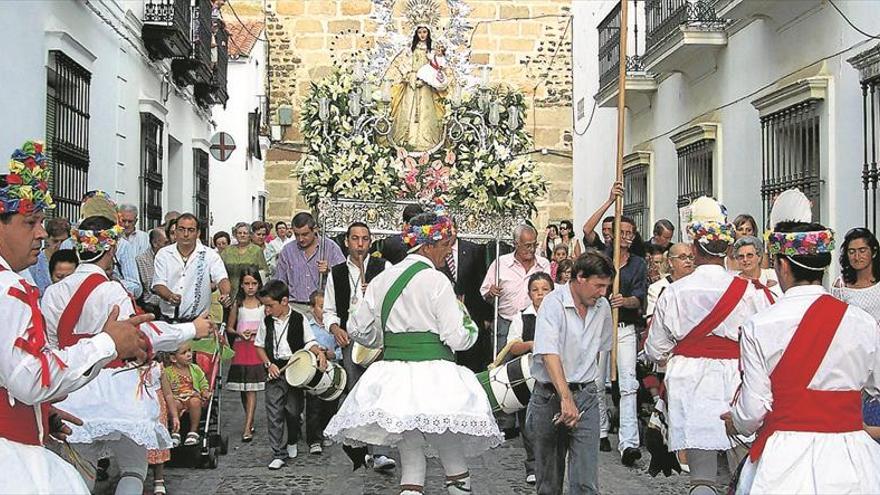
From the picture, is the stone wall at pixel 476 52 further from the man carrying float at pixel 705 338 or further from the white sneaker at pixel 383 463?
the man carrying float at pixel 705 338

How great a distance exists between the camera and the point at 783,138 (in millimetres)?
12070

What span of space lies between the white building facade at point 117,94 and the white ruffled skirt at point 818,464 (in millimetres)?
7684

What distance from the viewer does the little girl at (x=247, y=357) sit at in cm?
1020

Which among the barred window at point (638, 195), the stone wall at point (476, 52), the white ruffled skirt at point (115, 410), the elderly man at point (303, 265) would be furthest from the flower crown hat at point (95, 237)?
the stone wall at point (476, 52)

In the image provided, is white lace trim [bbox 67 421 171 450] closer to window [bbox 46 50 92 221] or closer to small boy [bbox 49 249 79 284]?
small boy [bbox 49 249 79 284]

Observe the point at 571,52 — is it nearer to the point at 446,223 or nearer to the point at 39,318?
the point at 446,223

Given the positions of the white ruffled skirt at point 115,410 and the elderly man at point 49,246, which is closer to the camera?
the white ruffled skirt at point 115,410

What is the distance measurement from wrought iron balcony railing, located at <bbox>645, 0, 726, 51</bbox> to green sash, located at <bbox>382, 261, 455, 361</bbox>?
Result: 8.64m

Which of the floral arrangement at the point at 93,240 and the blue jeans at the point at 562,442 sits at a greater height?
the floral arrangement at the point at 93,240

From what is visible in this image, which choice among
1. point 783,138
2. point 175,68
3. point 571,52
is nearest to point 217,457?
point 783,138

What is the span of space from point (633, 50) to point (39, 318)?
15.4 metres

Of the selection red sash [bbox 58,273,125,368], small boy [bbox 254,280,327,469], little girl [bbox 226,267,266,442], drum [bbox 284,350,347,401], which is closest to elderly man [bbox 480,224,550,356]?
small boy [bbox 254,280,327,469]

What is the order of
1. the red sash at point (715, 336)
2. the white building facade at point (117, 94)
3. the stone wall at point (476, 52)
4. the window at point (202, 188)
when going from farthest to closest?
the stone wall at point (476, 52), the window at point (202, 188), the white building facade at point (117, 94), the red sash at point (715, 336)

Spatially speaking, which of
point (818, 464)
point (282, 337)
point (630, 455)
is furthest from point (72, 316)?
point (630, 455)
